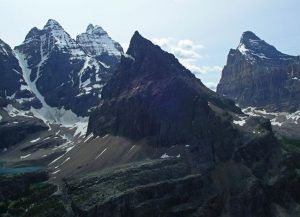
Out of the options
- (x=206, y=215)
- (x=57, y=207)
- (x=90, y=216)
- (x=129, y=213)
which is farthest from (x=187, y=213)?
(x=57, y=207)

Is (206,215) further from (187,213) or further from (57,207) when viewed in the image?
(57,207)

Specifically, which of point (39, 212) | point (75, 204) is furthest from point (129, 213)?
point (39, 212)

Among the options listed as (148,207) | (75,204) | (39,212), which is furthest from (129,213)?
(39,212)

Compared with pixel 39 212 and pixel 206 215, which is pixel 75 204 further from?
pixel 206 215

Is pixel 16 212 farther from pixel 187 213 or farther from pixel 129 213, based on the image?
pixel 187 213

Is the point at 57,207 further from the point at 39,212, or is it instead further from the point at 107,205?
the point at 107,205

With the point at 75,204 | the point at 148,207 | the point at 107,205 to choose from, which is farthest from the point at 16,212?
the point at 148,207
